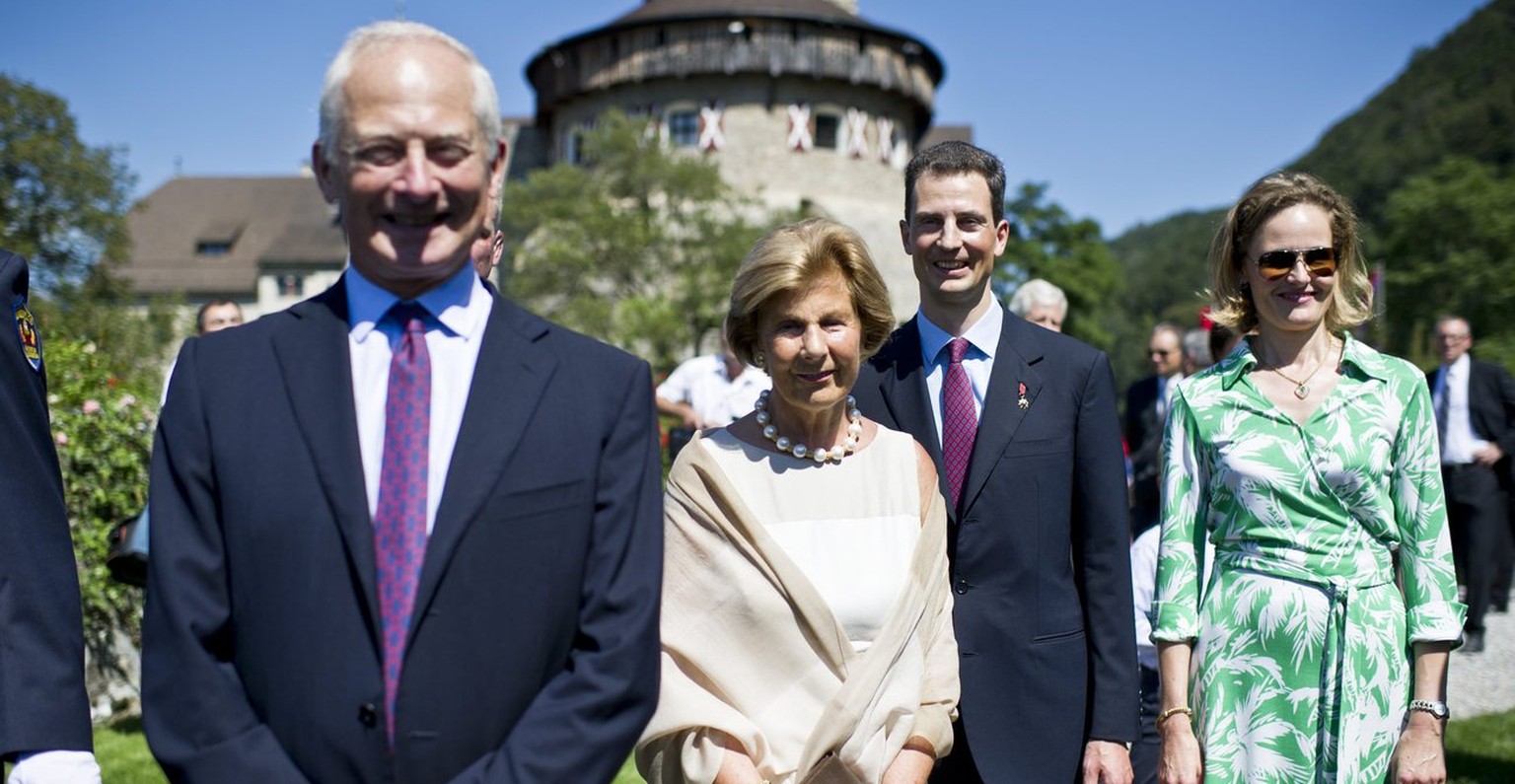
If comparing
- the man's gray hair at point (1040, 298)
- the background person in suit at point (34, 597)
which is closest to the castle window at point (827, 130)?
the man's gray hair at point (1040, 298)

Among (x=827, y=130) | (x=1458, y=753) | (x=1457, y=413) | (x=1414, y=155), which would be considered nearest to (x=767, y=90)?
(x=827, y=130)

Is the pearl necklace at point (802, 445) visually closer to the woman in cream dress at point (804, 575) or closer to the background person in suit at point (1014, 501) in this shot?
the woman in cream dress at point (804, 575)

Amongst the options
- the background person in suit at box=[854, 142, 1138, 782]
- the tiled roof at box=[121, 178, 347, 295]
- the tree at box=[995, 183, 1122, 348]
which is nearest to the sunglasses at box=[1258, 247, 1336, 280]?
the background person in suit at box=[854, 142, 1138, 782]

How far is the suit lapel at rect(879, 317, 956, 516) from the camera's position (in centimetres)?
320

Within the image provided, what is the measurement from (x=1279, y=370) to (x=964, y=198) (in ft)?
3.11

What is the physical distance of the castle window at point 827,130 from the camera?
4344 centimetres

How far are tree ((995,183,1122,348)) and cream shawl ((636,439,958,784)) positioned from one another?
5271 cm

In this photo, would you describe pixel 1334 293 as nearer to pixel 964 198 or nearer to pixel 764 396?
pixel 964 198

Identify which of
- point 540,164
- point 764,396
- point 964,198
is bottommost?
point 764,396

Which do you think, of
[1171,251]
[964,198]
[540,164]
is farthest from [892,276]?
[1171,251]

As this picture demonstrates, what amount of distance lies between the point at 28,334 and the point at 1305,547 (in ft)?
9.50

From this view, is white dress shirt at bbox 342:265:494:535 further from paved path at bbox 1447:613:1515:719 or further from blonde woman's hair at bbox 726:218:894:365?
paved path at bbox 1447:613:1515:719

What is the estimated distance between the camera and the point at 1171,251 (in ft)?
325

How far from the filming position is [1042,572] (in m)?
3.10
